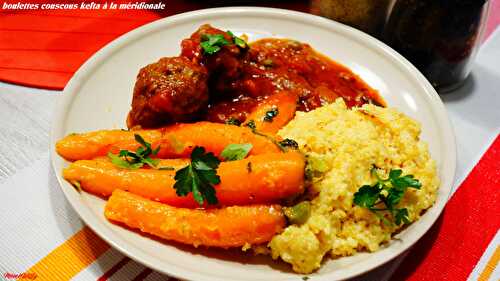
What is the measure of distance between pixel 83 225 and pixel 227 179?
937 mm

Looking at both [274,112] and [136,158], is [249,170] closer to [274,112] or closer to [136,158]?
[136,158]

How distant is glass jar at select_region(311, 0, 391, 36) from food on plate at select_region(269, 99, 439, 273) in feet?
4.88

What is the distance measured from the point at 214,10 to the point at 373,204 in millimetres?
2328

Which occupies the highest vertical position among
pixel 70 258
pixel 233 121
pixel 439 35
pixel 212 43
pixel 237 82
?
pixel 439 35

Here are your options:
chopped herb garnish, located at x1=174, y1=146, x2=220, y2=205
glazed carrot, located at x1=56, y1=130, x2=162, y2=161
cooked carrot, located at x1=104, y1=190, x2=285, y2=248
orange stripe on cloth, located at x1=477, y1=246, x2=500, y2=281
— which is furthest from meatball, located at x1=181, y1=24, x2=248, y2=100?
orange stripe on cloth, located at x1=477, y1=246, x2=500, y2=281

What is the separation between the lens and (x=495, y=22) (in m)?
4.43

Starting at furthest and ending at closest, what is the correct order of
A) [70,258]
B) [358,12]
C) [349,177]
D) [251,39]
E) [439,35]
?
1. [358,12]
2. [251,39]
3. [439,35]
4. [70,258]
5. [349,177]

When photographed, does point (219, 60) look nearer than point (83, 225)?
No

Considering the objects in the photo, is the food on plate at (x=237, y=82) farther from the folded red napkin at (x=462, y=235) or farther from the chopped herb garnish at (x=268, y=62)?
the folded red napkin at (x=462, y=235)

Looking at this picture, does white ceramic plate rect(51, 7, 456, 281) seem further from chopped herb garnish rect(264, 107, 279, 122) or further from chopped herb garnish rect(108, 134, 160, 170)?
chopped herb garnish rect(264, 107, 279, 122)

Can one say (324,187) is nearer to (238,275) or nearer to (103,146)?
(238,275)

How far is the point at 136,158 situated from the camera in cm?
260

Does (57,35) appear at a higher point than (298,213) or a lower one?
lower

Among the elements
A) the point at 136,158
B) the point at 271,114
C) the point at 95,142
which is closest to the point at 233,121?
the point at 271,114
